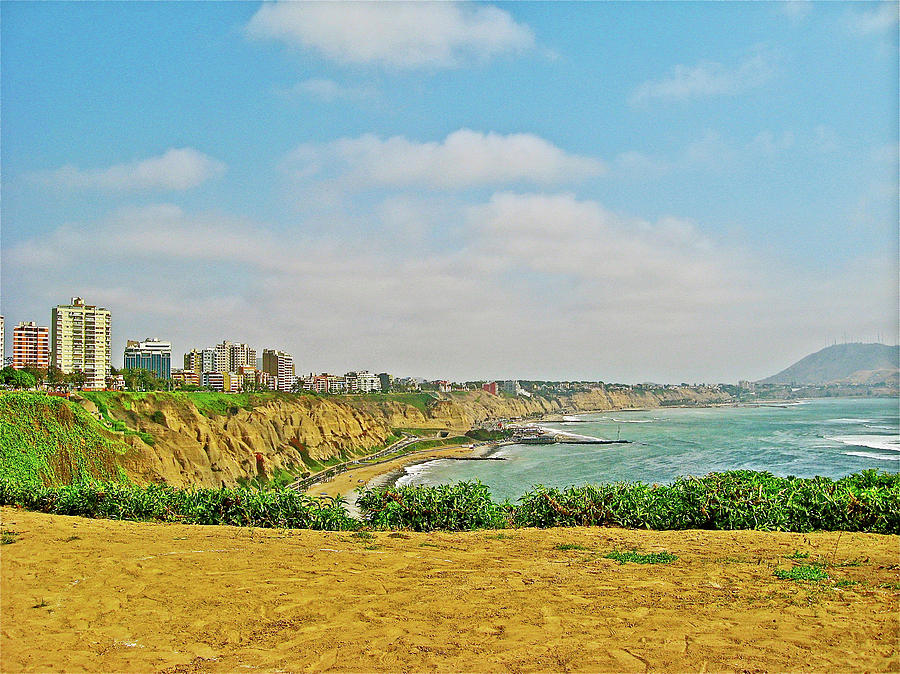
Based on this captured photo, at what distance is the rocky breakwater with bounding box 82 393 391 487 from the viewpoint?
1374 inches

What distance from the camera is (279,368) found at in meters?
156

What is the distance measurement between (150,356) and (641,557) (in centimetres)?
11888

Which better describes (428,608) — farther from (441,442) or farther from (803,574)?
(441,442)

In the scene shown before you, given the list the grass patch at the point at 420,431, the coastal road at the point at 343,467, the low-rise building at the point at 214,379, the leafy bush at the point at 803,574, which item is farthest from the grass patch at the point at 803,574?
the low-rise building at the point at 214,379

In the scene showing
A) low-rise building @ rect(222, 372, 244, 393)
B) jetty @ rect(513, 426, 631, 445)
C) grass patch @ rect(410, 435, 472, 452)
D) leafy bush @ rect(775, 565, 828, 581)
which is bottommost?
jetty @ rect(513, 426, 631, 445)

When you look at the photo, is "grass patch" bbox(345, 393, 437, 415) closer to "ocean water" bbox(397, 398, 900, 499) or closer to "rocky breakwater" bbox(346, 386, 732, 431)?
"rocky breakwater" bbox(346, 386, 732, 431)

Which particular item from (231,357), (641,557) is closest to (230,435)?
(641,557)

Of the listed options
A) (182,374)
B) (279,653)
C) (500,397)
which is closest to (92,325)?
(182,374)

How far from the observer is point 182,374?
119 metres

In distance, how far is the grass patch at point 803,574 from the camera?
25.7 feet

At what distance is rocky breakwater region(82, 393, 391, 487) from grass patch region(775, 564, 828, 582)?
24.1 meters

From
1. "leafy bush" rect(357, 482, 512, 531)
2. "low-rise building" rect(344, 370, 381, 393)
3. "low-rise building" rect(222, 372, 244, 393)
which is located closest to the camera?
"leafy bush" rect(357, 482, 512, 531)

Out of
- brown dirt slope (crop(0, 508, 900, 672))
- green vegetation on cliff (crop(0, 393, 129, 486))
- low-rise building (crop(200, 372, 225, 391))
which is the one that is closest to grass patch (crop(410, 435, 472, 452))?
low-rise building (crop(200, 372, 225, 391))

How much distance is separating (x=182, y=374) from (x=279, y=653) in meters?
125
